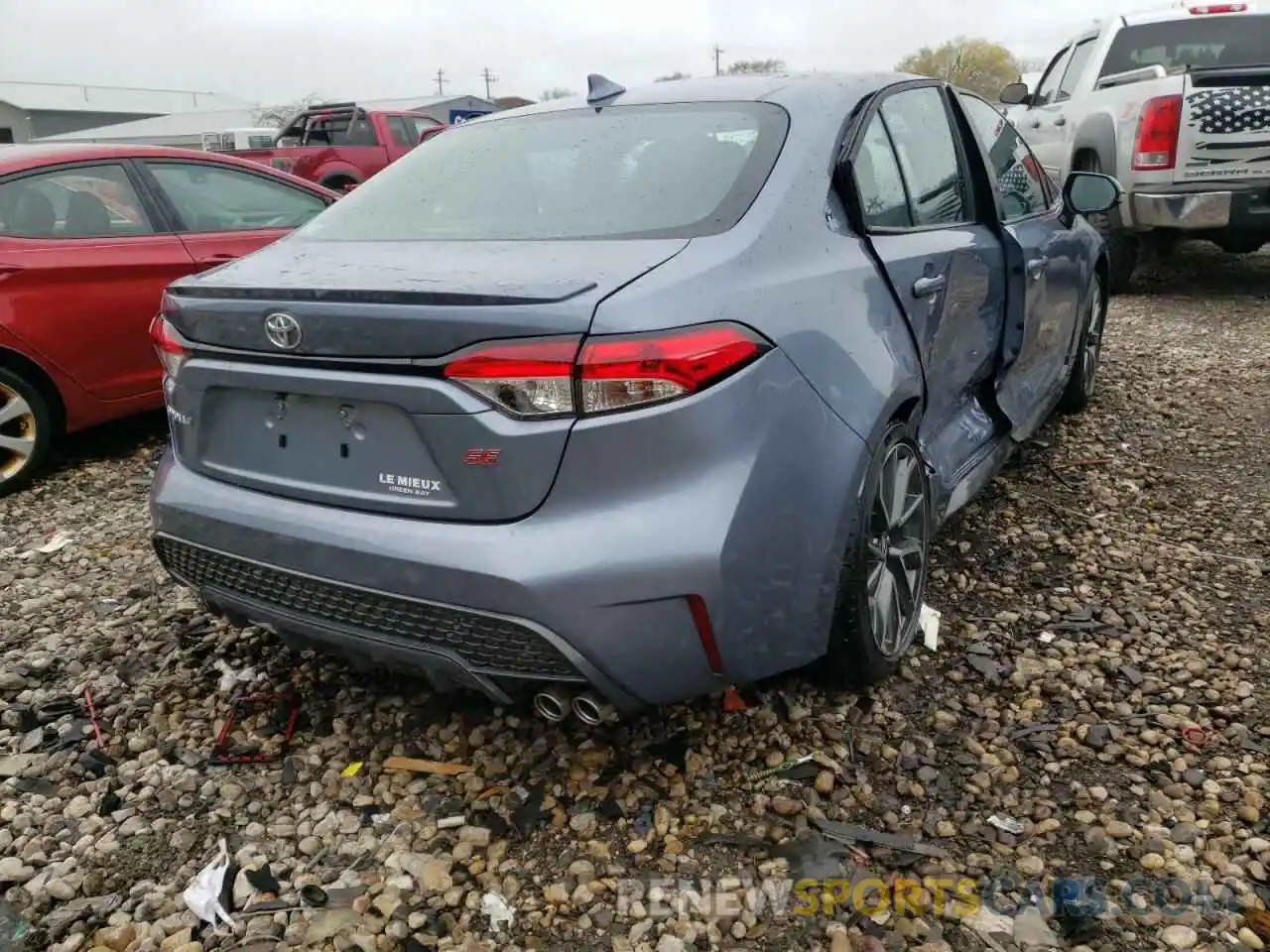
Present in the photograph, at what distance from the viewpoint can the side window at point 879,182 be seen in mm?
2645

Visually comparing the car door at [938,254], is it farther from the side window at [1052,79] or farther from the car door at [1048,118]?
the side window at [1052,79]

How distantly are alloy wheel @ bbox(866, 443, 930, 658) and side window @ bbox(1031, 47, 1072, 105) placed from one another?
7.59 m

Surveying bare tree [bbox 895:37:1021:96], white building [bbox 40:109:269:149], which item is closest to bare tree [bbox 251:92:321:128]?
white building [bbox 40:109:269:149]

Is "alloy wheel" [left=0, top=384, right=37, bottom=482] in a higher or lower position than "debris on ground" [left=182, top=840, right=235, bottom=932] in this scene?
higher

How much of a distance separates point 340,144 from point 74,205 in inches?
486

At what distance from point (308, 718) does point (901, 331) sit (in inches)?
73.1

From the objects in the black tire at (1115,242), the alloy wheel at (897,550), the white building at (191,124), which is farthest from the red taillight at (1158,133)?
the white building at (191,124)

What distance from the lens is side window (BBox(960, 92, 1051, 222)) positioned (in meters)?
3.62

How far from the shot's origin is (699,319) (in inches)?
78.0

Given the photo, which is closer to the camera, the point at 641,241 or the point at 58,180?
the point at 641,241

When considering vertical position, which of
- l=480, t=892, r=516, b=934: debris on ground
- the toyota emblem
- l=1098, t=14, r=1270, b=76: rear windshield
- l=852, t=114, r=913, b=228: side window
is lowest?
l=480, t=892, r=516, b=934: debris on ground

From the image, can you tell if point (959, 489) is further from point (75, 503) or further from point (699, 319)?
point (75, 503)

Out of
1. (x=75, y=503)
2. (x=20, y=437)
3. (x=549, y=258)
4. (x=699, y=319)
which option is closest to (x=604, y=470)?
(x=699, y=319)

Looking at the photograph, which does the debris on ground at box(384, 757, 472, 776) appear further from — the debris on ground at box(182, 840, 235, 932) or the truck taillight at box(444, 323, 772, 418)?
the truck taillight at box(444, 323, 772, 418)
